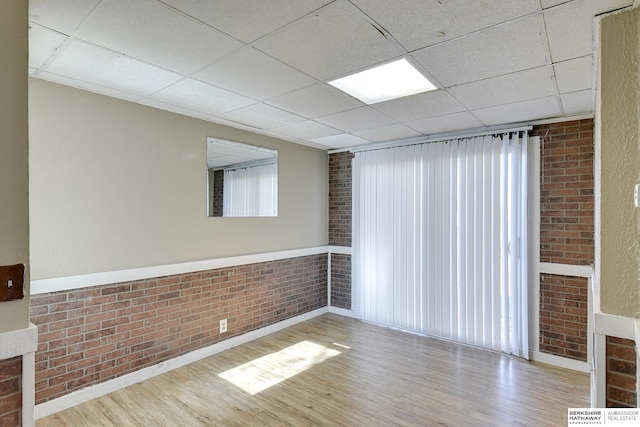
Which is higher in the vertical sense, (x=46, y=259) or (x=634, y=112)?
(x=634, y=112)

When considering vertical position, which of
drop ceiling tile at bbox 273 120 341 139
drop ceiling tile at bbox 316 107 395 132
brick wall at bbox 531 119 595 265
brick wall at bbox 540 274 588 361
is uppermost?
drop ceiling tile at bbox 273 120 341 139

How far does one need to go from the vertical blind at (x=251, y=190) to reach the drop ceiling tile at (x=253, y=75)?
1.38 meters

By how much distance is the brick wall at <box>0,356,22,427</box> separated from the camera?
4.35 ft

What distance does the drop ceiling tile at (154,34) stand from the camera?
172 centimetres

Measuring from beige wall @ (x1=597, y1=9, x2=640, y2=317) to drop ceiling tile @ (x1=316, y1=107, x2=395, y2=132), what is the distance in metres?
1.82

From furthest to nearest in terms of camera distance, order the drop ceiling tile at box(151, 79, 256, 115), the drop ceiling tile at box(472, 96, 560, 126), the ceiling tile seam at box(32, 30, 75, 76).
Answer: the drop ceiling tile at box(472, 96, 560, 126) → the drop ceiling tile at box(151, 79, 256, 115) → the ceiling tile seam at box(32, 30, 75, 76)

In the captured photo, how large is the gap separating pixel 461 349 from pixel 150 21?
4.20 meters

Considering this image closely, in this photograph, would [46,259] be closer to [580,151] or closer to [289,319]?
[289,319]

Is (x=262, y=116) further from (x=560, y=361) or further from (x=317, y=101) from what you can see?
(x=560, y=361)

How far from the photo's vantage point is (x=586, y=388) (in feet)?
9.86

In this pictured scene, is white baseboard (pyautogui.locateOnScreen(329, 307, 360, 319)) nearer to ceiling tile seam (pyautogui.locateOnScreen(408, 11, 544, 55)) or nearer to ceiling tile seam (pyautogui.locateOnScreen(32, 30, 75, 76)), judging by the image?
ceiling tile seam (pyautogui.locateOnScreen(408, 11, 544, 55))

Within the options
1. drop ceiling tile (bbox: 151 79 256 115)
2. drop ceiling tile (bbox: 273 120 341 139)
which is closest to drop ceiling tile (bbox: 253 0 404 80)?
drop ceiling tile (bbox: 151 79 256 115)

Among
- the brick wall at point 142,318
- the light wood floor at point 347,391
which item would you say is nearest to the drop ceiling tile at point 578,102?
the light wood floor at point 347,391


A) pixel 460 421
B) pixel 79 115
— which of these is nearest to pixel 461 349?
pixel 460 421
